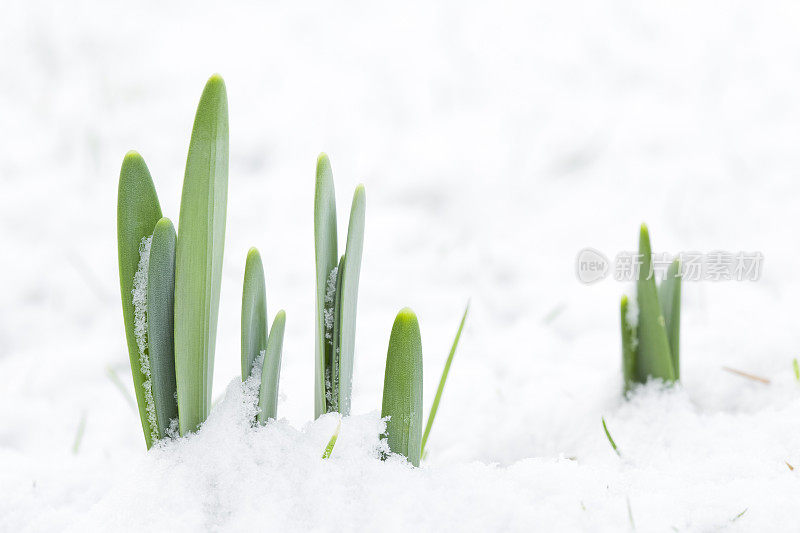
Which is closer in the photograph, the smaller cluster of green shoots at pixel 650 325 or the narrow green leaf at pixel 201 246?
the narrow green leaf at pixel 201 246

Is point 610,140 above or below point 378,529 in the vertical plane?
above

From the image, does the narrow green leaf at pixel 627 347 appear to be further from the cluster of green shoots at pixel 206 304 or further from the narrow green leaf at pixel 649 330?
the cluster of green shoots at pixel 206 304

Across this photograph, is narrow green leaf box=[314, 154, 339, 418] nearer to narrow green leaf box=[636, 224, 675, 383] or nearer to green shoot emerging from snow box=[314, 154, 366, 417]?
green shoot emerging from snow box=[314, 154, 366, 417]

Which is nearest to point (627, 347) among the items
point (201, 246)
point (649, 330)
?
point (649, 330)

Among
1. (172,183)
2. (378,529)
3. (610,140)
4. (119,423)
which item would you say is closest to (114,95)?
(172,183)

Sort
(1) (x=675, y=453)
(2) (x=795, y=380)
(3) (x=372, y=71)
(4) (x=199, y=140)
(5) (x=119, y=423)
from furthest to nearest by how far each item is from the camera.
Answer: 1. (3) (x=372, y=71)
2. (5) (x=119, y=423)
3. (2) (x=795, y=380)
4. (1) (x=675, y=453)
5. (4) (x=199, y=140)

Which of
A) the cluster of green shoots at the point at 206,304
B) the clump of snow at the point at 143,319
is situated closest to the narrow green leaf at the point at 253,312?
the cluster of green shoots at the point at 206,304

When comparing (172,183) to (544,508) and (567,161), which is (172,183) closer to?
(567,161)
